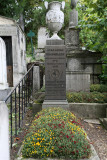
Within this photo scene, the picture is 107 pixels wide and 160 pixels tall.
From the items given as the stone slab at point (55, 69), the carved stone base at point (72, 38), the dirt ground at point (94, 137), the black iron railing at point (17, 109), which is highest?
the carved stone base at point (72, 38)

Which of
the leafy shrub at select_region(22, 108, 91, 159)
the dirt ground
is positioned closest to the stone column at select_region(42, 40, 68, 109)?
the dirt ground

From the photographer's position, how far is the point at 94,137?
11.5 feet

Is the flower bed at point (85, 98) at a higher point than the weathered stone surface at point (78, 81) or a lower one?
lower

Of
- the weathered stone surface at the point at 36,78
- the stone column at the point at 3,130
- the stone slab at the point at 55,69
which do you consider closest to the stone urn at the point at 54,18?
the stone slab at the point at 55,69

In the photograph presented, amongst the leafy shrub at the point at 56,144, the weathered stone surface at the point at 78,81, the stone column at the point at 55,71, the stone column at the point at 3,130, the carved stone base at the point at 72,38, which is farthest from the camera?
the carved stone base at the point at 72,38

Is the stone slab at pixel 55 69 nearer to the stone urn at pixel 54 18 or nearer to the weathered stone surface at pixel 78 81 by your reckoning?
the stone urn at pixel 54 18

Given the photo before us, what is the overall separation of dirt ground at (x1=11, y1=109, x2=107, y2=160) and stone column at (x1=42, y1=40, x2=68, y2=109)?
83 cm

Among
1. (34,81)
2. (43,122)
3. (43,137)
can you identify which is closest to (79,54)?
(34,81)

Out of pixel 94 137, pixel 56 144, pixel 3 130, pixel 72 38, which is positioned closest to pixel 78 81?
pixel 94 137

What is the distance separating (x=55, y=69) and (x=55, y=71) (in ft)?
0.19

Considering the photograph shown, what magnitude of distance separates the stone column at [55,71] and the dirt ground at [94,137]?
32.8 inches

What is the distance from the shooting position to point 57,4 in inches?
185

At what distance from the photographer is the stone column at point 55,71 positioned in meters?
4.34

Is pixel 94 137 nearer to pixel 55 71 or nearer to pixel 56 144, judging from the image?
pixel 56 144
